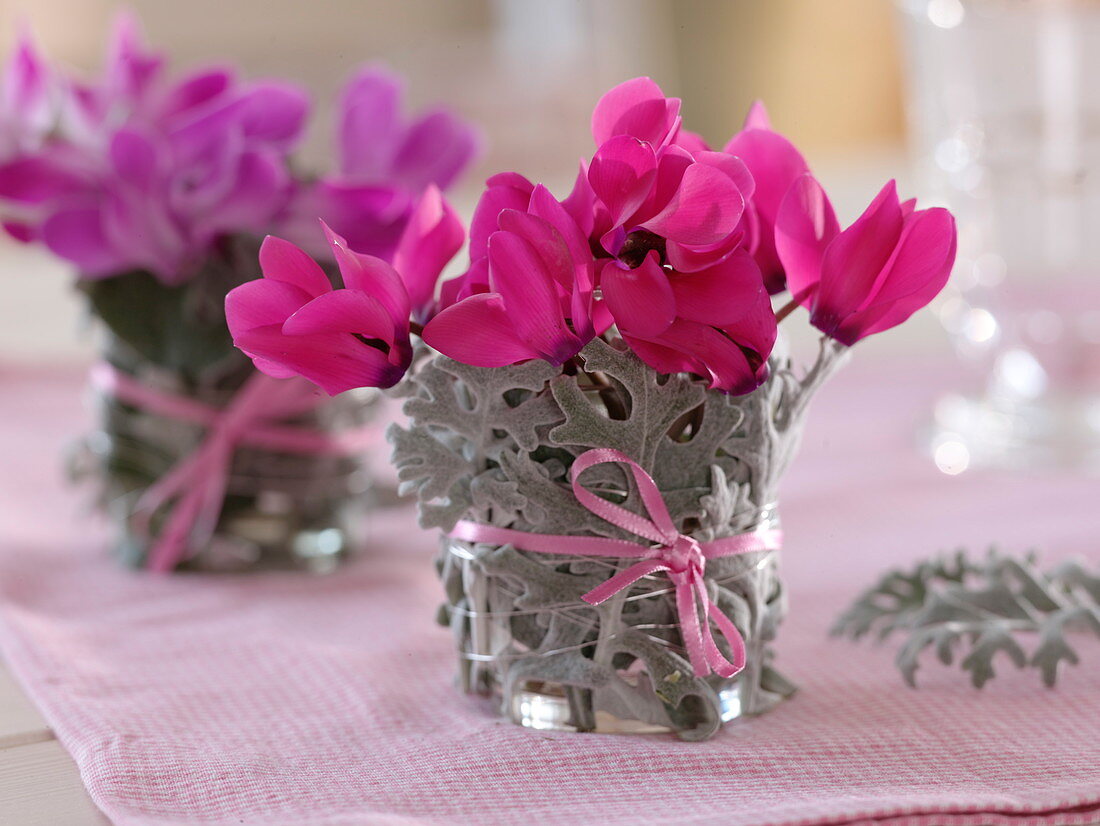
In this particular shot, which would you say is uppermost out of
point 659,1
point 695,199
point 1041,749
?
point 659,1

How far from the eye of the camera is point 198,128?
561 mm

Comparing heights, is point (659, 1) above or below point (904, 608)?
above

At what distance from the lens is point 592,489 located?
39 centimetres

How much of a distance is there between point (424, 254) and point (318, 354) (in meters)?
0.06

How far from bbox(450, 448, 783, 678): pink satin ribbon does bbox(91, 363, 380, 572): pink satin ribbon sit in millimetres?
221

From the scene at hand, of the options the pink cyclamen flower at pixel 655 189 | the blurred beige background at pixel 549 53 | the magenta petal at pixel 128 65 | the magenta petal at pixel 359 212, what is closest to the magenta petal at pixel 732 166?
the pink cyclamen flower at pixel 655 189

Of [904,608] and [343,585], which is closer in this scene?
[904,608]

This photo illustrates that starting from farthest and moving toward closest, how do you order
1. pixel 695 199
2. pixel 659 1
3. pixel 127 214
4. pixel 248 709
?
1. pixel 659 1
2. pixel 127 214
3. pixel 248 709
4. pixel 695 199

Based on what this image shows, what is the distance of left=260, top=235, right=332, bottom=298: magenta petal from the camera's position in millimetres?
364

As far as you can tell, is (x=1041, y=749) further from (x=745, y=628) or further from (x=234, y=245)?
(x=234, y=245)

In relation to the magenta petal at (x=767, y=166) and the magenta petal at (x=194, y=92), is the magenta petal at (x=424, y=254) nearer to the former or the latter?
the magenta petal at (x=767, y=166)

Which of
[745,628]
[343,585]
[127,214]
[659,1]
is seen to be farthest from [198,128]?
[659,1]

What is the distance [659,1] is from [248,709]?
2.37m

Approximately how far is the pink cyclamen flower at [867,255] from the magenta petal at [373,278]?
105 mm
